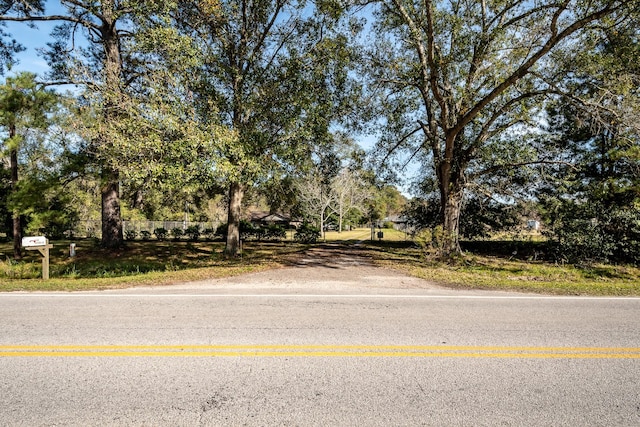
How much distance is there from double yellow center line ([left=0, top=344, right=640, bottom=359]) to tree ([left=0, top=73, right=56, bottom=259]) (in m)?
12.8

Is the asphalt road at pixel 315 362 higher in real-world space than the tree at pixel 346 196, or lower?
lower

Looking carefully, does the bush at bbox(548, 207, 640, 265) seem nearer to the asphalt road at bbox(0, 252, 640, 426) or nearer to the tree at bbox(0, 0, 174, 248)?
the asphalt road at bbox(0, 252, 640, 426)

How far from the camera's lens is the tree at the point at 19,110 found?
1323 cm

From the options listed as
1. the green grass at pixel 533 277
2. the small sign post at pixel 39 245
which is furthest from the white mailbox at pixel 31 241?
the green grass at pixel 533 277

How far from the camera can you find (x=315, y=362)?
4.00m

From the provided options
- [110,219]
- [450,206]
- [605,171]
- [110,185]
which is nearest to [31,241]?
[110,185]

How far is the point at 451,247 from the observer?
13.8m

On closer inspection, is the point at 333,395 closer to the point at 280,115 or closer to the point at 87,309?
the point at 87,309

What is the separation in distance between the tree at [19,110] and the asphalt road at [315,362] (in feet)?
32.8

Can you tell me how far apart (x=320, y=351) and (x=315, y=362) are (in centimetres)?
32

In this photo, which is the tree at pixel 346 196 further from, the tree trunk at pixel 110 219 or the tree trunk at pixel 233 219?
the tree trunk at pixel 233 219

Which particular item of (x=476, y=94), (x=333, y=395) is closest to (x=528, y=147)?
(x=476, y=94)

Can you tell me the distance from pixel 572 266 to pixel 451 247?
169 inches

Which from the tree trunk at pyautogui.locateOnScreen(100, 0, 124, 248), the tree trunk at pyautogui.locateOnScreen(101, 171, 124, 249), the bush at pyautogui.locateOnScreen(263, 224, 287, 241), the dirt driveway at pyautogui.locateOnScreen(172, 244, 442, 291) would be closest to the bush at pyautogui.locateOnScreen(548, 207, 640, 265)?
the dirt driveway at pyautogui.locateOnScreen(172, 244, 442, 291)
